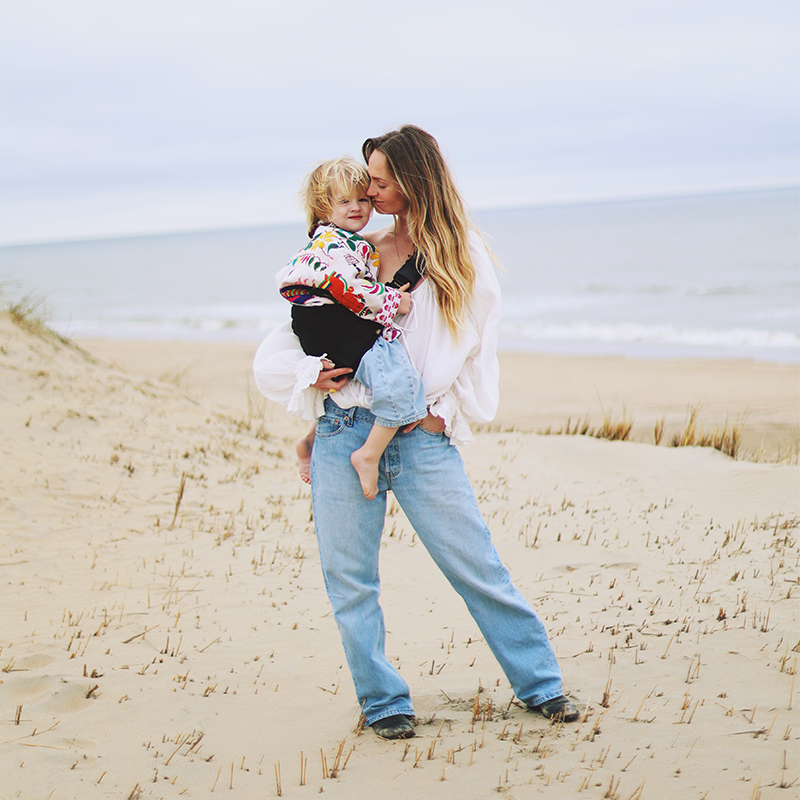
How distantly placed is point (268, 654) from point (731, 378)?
38.8 ft

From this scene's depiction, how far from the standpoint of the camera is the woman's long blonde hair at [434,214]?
2.64 meters

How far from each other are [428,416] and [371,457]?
255mm

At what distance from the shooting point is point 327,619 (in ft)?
14.3

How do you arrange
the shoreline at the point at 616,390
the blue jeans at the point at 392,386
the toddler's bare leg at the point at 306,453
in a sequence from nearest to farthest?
the blue jeans at the point at 392,386 < the toddler's bare leg at the point at 306,453 < the shoreline at the point at 616,390

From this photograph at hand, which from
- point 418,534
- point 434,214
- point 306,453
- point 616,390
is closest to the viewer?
point 434,214

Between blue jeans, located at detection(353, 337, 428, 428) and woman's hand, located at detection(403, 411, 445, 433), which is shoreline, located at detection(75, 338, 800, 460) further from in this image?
blue jeans, located at detection(353, 337, 428, 428)

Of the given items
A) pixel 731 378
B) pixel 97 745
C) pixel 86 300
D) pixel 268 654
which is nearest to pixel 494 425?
pixel 731 378

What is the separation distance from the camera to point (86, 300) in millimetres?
39375

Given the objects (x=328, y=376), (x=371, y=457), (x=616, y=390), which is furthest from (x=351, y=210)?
(x=616, y=390)

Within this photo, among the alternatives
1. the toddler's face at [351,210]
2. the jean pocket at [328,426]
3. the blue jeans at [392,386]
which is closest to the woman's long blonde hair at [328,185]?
the toddler's face at [351,210]

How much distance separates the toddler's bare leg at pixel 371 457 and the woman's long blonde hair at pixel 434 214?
0.43m

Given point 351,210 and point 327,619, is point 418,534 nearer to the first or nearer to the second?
point 351,210

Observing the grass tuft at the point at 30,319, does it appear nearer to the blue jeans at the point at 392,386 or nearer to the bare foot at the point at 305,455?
the bare foot at the point at 305,455

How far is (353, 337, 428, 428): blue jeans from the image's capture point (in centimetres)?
255
